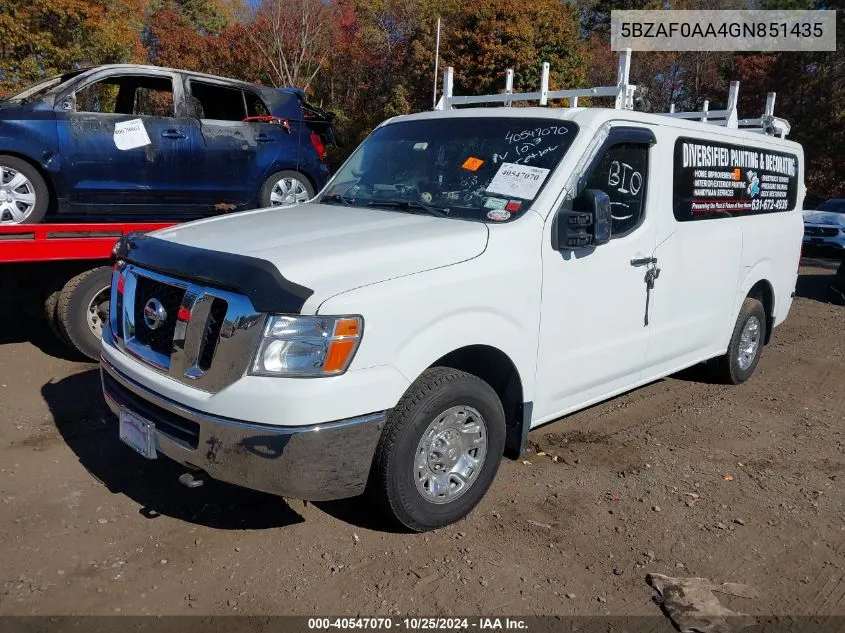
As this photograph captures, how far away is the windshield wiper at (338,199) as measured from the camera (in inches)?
175

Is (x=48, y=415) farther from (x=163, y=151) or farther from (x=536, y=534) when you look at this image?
A: (x=536, y=534)

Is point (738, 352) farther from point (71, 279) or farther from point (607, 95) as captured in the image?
point (71, 279)

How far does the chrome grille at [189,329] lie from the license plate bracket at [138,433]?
0.26 metres

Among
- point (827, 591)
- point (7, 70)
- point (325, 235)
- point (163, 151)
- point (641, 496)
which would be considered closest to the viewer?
point (827, 591)

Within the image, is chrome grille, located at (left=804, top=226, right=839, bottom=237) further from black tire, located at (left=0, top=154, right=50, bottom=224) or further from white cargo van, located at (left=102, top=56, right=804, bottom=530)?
black tire, located at (left=0, top=154, right=50, bottom=224)

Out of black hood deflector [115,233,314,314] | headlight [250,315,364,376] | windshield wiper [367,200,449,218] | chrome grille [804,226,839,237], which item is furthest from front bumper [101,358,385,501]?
chrome grille [804,226,839,237]

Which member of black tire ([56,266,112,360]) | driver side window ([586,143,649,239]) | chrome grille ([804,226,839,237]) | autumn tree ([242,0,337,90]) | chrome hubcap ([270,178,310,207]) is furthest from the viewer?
autumn tree ([242,0,337,90])

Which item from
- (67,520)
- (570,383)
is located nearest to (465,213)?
(570,383)

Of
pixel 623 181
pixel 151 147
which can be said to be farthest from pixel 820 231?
pixel 151 147

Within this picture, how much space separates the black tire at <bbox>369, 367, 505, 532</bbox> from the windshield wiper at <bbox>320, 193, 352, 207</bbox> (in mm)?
1535

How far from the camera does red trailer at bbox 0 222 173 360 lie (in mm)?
5516

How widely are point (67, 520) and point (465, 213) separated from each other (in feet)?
8.48

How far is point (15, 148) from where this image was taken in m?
5.81

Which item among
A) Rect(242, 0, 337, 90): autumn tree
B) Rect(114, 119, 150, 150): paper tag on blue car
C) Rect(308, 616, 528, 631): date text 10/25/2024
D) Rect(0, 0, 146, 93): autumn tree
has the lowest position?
Rect(308, 616, 528, 631): date text 10/25/2024
